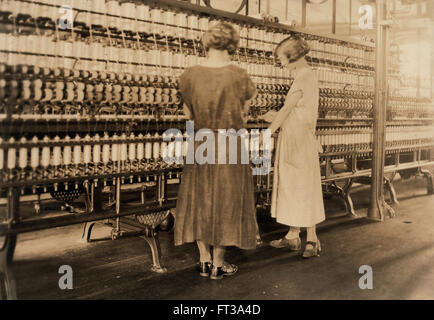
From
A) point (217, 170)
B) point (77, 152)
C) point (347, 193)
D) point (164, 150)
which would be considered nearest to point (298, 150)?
point (217, 170)

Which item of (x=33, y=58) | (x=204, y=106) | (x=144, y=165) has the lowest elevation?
(x=144, y=165)

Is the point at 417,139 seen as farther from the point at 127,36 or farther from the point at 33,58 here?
the point at 33,58

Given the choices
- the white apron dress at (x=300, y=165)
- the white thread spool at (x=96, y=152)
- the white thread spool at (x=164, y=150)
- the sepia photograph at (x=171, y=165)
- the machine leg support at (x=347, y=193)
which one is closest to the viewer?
the sepia photograph at (x=171, y=165)

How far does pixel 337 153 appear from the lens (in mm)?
4984

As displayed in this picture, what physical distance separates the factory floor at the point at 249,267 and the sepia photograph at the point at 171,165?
0.02 m

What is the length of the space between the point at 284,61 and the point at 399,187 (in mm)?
4920

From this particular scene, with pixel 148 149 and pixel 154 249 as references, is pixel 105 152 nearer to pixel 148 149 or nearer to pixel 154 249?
pixel 148 149

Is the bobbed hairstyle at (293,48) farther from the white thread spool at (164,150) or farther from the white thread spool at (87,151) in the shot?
the white thread spool at (87,151)

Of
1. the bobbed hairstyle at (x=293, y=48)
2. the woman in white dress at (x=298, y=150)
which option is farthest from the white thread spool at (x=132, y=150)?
the bobbed hairstyle at (x=293, y=48)

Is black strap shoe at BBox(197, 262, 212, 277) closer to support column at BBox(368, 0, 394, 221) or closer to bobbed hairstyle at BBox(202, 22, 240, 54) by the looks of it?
bobbed hairstyle at BBox(202, 22, 240, 54)

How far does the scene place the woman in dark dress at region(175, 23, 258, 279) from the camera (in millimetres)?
2871

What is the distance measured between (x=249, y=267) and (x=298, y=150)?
1.00m

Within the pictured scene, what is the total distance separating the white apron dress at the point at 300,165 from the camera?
358 cm
